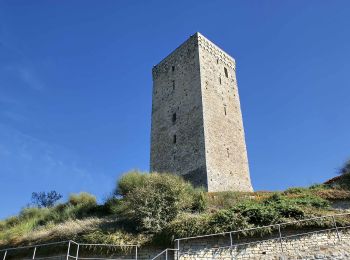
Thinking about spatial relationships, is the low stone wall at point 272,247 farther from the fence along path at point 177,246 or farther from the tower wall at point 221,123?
the tower wall at point 221,123

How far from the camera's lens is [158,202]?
666 inches

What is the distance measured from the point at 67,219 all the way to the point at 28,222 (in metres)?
Answer: 2.45

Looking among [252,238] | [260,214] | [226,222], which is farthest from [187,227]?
[260,214]

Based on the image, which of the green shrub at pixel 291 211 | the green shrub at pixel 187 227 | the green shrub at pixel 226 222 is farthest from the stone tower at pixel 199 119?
the green shrub at pixel 291 211

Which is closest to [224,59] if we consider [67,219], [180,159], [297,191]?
[180,159]

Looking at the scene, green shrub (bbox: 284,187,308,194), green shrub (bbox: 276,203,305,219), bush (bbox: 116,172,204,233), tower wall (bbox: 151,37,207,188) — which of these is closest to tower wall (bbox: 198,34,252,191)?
tower wall (bbox: 151,37,207,188)

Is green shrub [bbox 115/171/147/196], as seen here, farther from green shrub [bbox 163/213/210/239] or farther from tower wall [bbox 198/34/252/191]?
green shrub [bbox 163/213/210/239]

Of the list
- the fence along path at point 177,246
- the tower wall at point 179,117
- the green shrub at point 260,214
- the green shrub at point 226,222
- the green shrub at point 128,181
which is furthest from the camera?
the tower wall at point 179,117

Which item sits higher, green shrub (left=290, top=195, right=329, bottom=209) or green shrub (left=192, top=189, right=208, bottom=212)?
green shrub (left=192, top=189, right=208, bottom=212)

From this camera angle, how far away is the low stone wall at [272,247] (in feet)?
42.1

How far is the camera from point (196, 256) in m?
14.2

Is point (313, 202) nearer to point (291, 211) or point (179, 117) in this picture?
point (291, 211)

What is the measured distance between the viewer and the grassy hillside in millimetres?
14719

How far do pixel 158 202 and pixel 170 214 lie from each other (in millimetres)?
704
